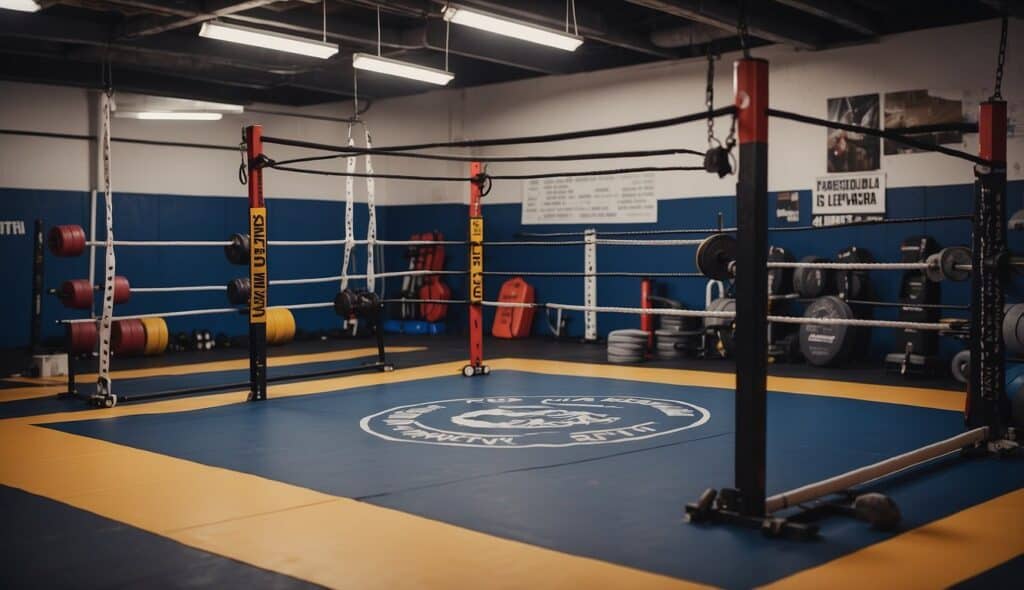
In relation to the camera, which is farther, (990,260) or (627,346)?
(627,346)

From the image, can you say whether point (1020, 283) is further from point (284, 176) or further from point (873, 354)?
point (284, 176)

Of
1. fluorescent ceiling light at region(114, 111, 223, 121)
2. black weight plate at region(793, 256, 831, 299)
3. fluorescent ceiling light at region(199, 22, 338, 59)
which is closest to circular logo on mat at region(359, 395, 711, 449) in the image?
black weight plate at region(793, 256, 831, 299)

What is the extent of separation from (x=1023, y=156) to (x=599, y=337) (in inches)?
197

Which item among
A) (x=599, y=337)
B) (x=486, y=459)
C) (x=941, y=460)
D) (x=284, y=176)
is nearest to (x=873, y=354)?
(x=599, y=337)

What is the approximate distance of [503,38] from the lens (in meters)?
11.0

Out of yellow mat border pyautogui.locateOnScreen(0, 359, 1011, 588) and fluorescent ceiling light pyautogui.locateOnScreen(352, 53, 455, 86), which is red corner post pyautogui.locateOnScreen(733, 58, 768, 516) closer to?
yellow mat border pyautogui.locateOnScreen(0, 359, 1011, 588)

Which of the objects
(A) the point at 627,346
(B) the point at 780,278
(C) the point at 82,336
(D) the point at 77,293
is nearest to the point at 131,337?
(D) the point at 77,293

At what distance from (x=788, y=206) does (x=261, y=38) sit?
5.55 m

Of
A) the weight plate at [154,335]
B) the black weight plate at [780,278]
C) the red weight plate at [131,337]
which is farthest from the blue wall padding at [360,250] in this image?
the red weight plate at [131,337]

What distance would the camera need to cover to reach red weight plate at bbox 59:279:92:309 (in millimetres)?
7434

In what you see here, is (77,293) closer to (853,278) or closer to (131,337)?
(131,337)

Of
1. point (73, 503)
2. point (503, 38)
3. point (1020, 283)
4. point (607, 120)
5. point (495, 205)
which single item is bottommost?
point (73, 503)

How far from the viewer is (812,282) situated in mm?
9516

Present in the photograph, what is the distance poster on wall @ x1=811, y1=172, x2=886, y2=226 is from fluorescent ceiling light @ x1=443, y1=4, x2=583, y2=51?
310cm
